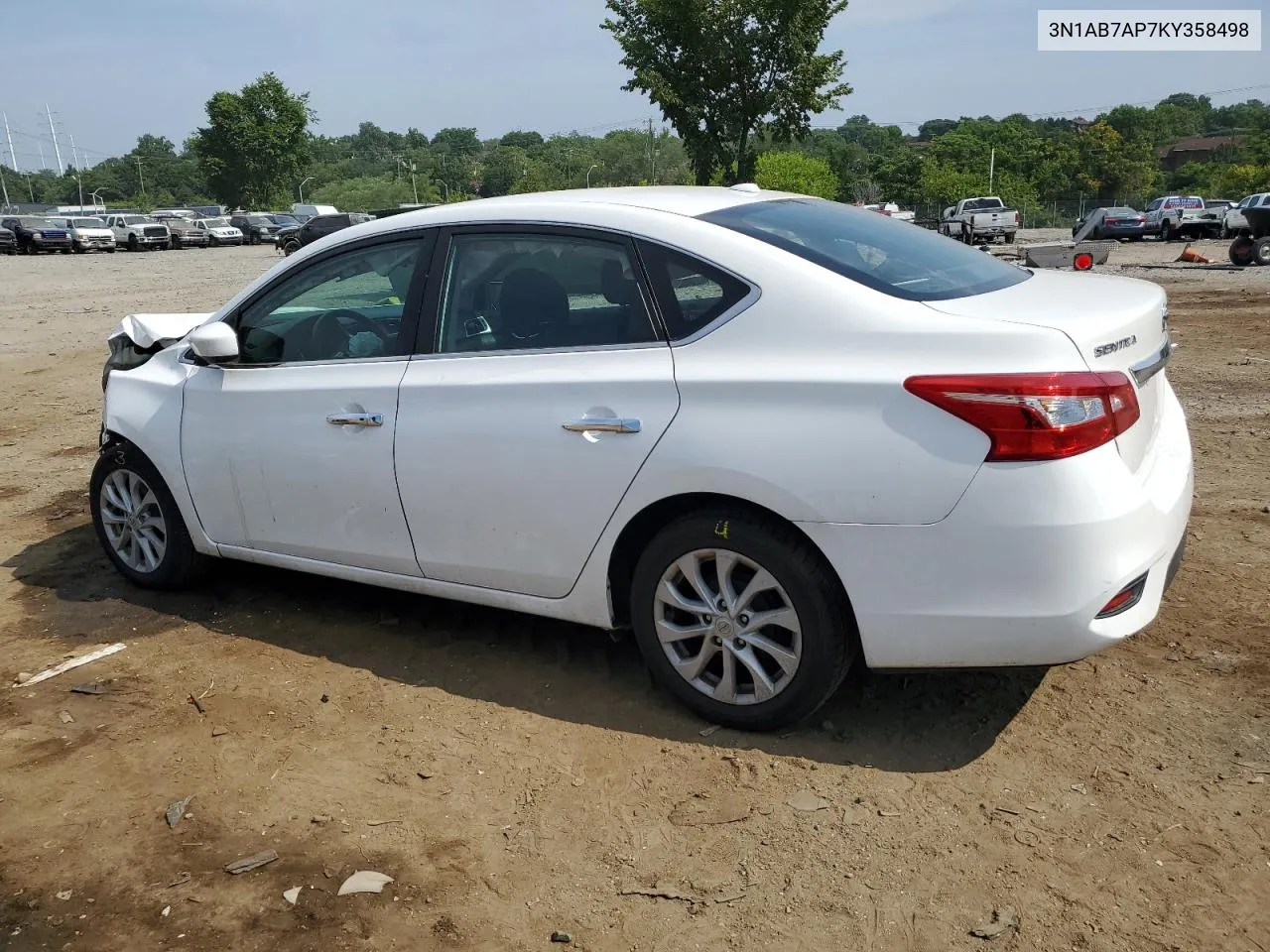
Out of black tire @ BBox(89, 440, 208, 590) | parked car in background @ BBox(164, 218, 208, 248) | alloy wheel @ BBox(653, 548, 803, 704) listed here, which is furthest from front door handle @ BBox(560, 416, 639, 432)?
parked car in background @ BBox(164, 218, 208, 248)

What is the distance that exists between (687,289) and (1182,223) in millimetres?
38689

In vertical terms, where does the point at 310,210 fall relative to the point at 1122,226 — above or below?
above

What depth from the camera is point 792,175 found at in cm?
4431

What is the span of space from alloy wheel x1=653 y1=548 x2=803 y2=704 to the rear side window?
0.73 m

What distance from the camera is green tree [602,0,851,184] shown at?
4072 cm

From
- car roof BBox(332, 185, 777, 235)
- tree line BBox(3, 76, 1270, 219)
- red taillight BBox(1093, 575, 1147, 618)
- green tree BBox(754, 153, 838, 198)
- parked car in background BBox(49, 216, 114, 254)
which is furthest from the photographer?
tree line BBox(3, 76, 1270, 219)

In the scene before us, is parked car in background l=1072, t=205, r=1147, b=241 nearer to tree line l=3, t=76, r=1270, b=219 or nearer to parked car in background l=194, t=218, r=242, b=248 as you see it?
tree line l=3, t=76, r=1270, b=219

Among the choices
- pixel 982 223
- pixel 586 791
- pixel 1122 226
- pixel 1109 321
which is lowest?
pixel 1122 226

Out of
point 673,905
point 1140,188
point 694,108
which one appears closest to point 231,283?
point 694,108

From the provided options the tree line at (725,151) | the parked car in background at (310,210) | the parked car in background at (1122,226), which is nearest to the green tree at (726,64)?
the tree line at (725,151)

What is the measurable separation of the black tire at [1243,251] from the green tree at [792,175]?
20445 mm

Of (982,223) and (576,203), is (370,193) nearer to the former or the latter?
(982,223)

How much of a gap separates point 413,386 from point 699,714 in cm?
153

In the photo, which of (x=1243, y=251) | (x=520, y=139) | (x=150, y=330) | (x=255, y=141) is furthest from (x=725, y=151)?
(x=520, y=139)
